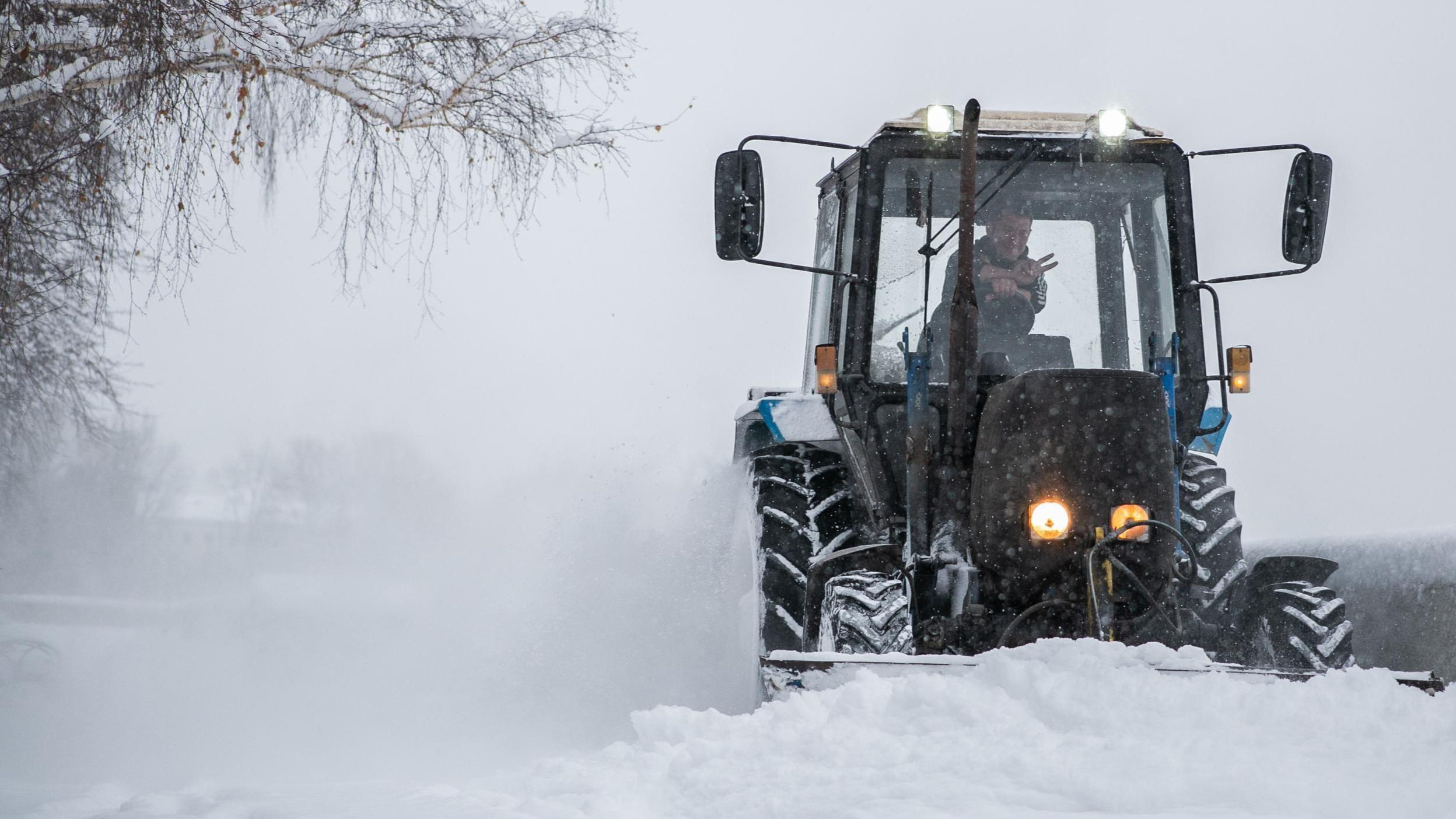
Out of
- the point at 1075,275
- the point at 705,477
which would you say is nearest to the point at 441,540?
the point at 705,477

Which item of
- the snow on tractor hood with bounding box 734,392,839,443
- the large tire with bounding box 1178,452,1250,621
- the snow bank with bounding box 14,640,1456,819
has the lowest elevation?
the snow bank with bounding box 14,640,1456,819

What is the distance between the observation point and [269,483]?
22.8m

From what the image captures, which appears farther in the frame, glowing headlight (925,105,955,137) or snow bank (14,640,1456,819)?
glowing headlight (925,105,955,137)

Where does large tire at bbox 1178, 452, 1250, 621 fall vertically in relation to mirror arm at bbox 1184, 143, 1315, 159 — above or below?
below

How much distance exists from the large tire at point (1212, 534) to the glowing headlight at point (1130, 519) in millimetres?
426

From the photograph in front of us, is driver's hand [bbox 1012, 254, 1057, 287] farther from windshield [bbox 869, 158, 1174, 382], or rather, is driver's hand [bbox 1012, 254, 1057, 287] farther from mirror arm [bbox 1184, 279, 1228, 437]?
mirror arm [bbox 1184, 279, 1228, 437]

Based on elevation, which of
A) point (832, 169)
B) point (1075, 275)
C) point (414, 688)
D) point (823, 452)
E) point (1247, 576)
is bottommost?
point (414, 688)

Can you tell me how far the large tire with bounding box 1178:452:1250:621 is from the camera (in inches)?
175

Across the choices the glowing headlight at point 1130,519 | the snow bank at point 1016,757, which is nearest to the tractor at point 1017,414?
the glowing headlight at point 1130,519

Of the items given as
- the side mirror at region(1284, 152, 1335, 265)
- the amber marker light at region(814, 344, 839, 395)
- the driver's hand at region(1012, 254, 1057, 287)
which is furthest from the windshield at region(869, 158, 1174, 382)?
the side mirror at region(1284, 152, 1335, 265)

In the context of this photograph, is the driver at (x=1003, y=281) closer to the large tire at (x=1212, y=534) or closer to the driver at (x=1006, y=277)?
the driver at (x=1006, y=277)

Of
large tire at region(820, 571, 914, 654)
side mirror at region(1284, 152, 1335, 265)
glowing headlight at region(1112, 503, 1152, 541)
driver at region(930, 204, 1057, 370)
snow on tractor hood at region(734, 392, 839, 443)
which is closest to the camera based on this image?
large tire at region(820, 571, 914, 654)

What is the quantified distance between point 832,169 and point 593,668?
2.87 meters

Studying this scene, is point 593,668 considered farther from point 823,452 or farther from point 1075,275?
point 1075,275
